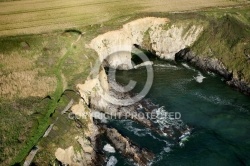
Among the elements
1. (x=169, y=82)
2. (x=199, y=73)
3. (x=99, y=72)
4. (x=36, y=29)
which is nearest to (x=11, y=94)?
(x=99, y=72)

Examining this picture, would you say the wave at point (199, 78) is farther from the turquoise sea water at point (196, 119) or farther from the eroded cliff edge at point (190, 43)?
the eroded cliff edge at point (190, 43)

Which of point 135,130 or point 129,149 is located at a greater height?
point 135,130

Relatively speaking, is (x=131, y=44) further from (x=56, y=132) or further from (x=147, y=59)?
(x=56, y=132)

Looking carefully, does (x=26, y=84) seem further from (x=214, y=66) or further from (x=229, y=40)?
(x=229, y=40)

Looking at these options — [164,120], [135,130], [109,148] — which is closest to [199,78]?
[164,120]

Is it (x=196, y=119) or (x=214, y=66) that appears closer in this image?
(x=196, y=119)

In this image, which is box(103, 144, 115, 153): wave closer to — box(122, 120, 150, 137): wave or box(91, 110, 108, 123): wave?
box(122, 120, 150, 137): wave

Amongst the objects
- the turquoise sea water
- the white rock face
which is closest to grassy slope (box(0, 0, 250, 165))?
the white rock face
